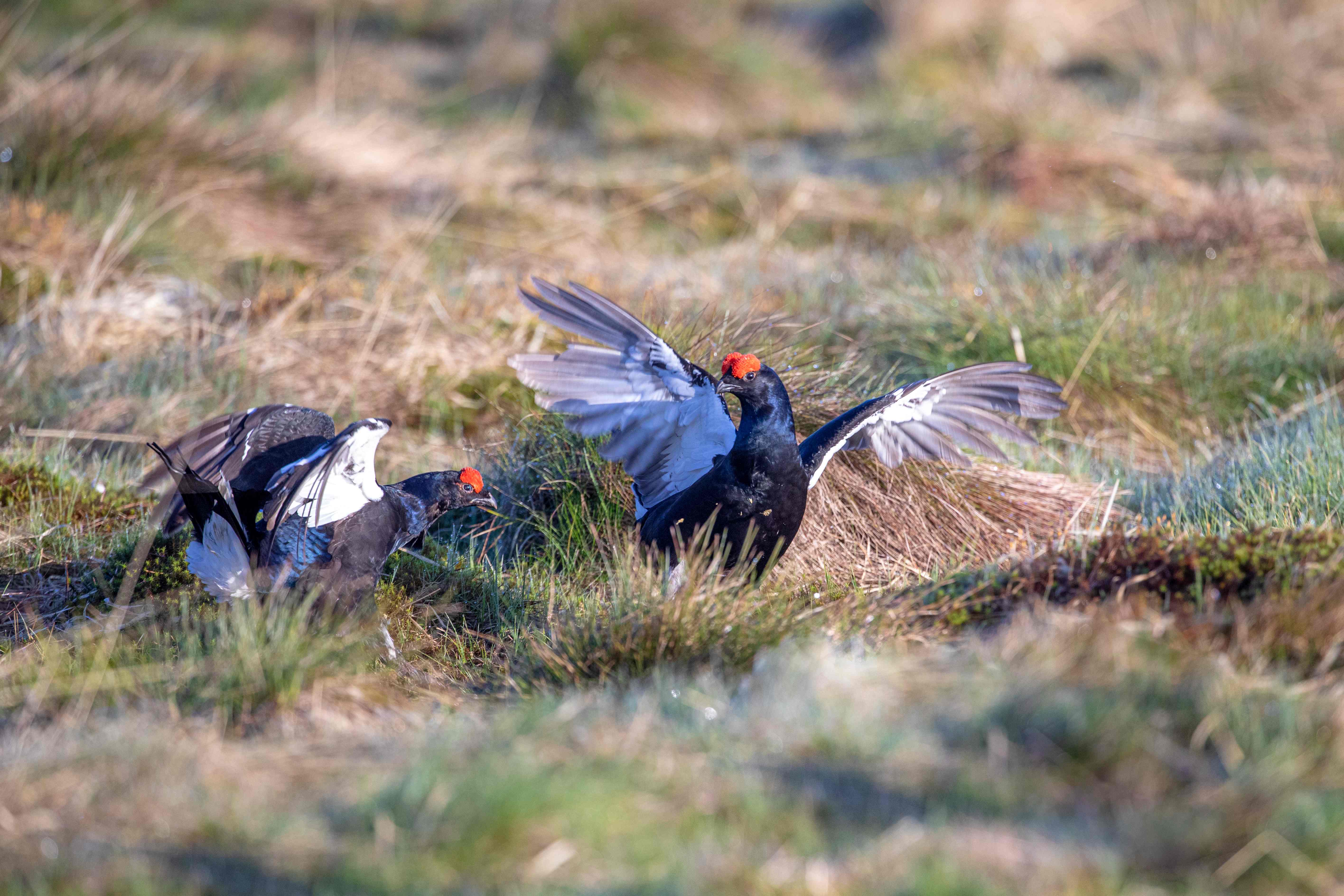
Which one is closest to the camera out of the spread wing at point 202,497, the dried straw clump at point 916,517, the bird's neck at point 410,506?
the spread wing at point 202,497

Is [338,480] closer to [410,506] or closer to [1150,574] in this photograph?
[410,506]

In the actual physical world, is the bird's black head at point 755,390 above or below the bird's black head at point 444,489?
above

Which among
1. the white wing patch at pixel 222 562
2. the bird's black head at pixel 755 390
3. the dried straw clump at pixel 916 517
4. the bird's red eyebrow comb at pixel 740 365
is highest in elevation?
the bird's red eyebrow comb at pixel 740 365

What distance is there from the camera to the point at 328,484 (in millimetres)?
3619

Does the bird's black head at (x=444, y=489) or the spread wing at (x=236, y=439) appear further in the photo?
the bird's black head at (x=444, y=489)

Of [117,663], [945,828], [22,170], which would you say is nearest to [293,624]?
[117,663]

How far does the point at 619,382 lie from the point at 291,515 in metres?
1.15

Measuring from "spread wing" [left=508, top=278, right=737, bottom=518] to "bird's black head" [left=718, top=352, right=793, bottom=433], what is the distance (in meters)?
0.10

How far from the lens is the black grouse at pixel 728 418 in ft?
11.9

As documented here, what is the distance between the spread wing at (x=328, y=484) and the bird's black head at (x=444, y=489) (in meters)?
0.33

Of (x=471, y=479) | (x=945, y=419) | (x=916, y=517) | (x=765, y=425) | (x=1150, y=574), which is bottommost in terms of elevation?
(x=916, y=517)

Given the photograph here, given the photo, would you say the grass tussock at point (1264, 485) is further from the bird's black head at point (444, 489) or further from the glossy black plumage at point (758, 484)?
the bird's black head at point (444, 489)

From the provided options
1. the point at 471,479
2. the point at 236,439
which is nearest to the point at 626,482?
the point at 471,479

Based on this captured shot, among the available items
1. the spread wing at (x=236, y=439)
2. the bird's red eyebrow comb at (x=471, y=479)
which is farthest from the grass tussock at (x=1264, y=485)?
the spread wing at (x=236, y=439)
